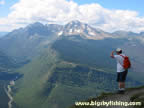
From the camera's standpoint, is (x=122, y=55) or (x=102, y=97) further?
(x=102, y=97)

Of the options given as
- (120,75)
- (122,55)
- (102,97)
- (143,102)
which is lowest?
(102,97)

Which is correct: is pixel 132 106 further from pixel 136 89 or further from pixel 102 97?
pixel 136 89

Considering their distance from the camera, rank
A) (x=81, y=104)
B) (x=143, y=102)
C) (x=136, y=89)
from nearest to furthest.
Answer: (x=143, y=102)
(x=81, y=104)
(x=136, y=89)

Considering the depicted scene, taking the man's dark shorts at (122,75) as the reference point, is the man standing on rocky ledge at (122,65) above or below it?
above

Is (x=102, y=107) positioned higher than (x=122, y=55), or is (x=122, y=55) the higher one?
(x=122, y=55)

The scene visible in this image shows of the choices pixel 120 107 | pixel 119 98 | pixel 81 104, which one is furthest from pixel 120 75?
pixel 81 104

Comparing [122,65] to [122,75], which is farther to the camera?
[122,75]

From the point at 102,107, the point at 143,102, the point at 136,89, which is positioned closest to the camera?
the point at 143,102

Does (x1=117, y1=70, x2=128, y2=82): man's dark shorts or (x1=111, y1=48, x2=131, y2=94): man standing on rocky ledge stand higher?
(x1=111, y1=48, x2=131, y2=94): man standing on rocky ledge

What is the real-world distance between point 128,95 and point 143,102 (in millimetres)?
3936

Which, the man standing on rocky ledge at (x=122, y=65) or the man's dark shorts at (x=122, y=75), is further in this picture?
the man's dark shorts at (x=122, y=75)

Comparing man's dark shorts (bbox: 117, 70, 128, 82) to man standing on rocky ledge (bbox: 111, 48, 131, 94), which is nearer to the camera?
man standing on rocky ledge (bbox: 111, 48, 131, 94)

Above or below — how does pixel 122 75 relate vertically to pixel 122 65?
below

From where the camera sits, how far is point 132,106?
15211mm
